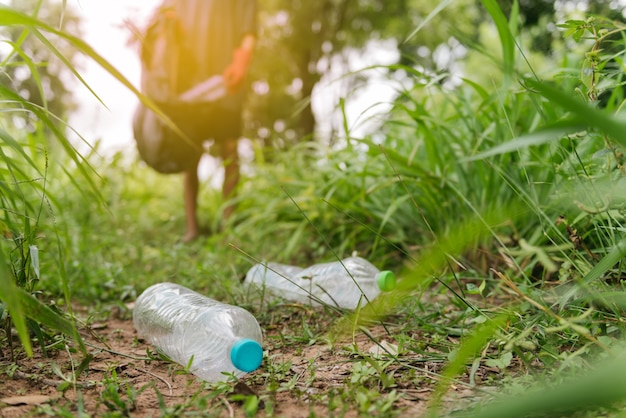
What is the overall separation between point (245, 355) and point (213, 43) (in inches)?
123

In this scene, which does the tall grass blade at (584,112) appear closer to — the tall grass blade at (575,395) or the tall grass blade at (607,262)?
the tall grass blade at (575,395)

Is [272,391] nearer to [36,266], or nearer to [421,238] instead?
[36,266]

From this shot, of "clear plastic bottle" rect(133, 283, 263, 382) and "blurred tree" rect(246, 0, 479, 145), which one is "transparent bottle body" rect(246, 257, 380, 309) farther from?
"blurred tree" rect(246, 0, 479, 145)

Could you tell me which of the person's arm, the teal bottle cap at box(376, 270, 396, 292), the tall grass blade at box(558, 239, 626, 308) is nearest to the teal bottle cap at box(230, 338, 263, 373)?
the teal bottle cap at box(376, 270, 396, 292)

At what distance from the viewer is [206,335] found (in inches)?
58.2

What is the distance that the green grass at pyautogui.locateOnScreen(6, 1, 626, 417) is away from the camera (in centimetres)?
108

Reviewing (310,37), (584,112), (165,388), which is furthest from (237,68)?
(310,37)

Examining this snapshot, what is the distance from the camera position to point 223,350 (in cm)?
141

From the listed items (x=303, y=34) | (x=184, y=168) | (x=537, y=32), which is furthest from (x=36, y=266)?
(x=303, y=34)

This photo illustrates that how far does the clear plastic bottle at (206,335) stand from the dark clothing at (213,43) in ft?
7.39

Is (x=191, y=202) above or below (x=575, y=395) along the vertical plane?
below

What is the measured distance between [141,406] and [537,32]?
627 cm

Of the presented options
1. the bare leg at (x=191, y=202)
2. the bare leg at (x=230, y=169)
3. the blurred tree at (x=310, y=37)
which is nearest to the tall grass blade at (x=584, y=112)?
the bare leg at (x=230, y=169)

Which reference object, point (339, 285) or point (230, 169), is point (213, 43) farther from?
point (339, 285)
